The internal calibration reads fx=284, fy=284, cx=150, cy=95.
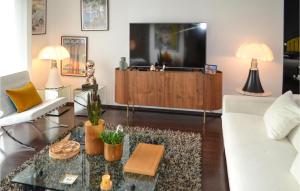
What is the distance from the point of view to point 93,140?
2.36m

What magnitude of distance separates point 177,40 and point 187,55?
29 cm

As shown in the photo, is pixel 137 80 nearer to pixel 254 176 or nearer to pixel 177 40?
pixel 177 40

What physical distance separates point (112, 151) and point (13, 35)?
317 cm

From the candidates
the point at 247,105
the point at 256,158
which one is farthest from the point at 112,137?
the point at 247,105

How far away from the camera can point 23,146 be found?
10.9ft

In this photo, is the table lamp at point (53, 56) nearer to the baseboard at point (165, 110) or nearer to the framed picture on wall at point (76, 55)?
the framed picture on wall at point (76, 55)

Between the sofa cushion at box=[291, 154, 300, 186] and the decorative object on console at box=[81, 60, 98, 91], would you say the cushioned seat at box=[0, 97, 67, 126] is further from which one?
the sofa cushion at box=[291, 154, 300, 186]

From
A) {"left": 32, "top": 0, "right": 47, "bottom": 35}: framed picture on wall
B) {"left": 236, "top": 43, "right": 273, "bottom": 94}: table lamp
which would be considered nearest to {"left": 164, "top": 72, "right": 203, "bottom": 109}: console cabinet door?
{"left": 236, "top": 43, "right": 273, "bottom": 94}: table lamp

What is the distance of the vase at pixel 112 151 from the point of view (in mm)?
2229

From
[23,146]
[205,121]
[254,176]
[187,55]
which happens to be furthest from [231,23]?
[23,146]

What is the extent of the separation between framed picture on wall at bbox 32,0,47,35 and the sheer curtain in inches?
16.9

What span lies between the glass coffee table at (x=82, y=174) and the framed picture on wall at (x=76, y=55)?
2.98 m

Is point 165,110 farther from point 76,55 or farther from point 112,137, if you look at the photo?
point 112,137

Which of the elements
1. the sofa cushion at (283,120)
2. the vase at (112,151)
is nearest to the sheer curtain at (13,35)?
the vase at (112,151)
